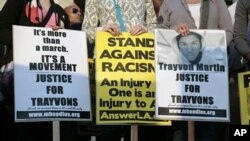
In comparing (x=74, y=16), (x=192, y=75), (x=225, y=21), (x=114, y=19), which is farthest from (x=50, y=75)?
(x=225, y=21)

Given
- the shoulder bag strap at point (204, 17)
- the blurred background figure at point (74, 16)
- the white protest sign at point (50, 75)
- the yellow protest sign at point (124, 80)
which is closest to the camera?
the white protest sign at point (50, 75)

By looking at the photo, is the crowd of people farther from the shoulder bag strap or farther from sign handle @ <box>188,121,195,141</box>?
sign handle @ <box>188,121,195,141</box>

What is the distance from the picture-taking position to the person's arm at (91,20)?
27.2 ft

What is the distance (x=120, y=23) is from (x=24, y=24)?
A: 3.10 feet

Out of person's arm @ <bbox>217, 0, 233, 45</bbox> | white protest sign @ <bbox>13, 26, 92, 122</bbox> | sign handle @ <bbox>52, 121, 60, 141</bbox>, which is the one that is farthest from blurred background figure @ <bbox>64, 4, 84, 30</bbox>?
person's arm @ <bbox>217, 0, 233, 45</bbox>

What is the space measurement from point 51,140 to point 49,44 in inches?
40.0

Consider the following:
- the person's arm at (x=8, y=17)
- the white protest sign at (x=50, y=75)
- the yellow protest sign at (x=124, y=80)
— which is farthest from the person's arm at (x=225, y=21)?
the person's arm at (x=8, y=17)

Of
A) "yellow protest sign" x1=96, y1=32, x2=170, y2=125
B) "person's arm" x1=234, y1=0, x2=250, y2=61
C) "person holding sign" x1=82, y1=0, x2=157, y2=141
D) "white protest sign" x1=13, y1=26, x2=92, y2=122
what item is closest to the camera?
"white protest sign" x1=13, y1=26, x2=92, y2=122

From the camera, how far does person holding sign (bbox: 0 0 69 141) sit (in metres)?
8.19

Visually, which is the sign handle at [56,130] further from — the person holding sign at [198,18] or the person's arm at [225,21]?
the person's arm at [225,21]

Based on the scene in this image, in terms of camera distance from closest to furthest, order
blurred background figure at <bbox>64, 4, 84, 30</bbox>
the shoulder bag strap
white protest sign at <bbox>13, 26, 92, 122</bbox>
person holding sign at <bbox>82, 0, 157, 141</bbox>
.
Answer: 1. white protest sign at <bbox>13, 26, 92, 122</bbox>
2. person holding sign at <bbox>82, 0, 157, 141</bbox>
3. the shoulder bag strap
4. blurred background figure at <bbox>64, 4, 84, 30</bbox>

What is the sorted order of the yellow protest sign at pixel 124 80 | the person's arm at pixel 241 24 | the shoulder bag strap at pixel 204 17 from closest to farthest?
1. the yellow protest sign at pixel 124 80
2. the shoulder bag strap at pixel 204 17
3. the person's arm at pixel 241 24

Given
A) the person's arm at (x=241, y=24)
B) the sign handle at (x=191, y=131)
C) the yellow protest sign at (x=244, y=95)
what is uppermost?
the person's arm at (x=241, y=24)

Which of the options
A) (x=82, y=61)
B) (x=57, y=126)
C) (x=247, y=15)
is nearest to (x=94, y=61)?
(x=82, y=61)
